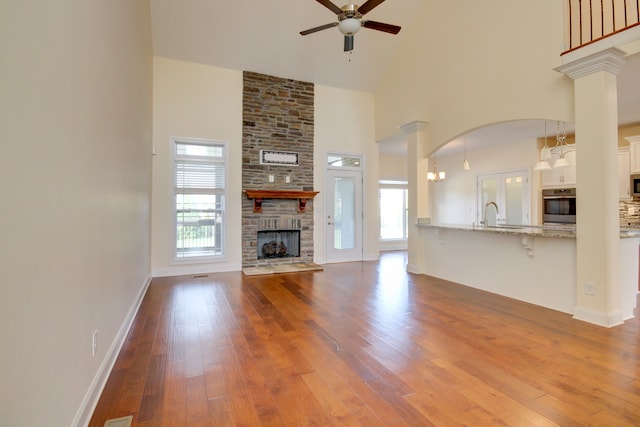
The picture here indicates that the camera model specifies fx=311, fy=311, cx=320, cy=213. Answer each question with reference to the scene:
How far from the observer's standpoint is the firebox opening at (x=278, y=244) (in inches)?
257

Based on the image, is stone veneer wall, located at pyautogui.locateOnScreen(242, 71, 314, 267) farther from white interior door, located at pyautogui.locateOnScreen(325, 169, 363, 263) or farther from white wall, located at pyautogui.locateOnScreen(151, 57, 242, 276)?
white interior door, located at pyautogui.locateOnScreen(325, 169, 363, 263)

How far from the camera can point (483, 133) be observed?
642 centimetres

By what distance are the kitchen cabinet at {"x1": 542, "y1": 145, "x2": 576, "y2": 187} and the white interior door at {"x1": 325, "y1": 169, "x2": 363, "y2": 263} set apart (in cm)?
406

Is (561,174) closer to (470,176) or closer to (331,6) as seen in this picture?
(470,176)

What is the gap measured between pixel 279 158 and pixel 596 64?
4950mm

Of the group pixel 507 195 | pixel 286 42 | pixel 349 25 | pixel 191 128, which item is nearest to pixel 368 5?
pixel 349 25

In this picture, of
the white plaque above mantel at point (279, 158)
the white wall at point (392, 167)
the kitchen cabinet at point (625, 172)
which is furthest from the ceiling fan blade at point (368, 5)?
the kitchen cabinet at point (625, 172)

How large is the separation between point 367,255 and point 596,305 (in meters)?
4.46

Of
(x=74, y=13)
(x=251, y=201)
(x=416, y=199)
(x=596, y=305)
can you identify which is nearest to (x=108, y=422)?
(x=74, y=13)

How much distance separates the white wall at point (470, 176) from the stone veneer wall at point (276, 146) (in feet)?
14.8

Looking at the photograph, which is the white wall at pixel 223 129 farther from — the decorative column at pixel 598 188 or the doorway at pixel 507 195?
the decorative column at pixel 598 188

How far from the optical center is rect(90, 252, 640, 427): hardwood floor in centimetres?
183

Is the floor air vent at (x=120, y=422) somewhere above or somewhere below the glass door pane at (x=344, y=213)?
below

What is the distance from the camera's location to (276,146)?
21.2 ft
